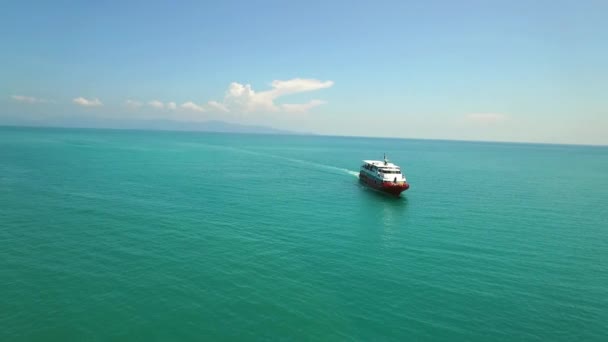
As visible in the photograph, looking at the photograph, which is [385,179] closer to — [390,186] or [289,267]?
[390,186]

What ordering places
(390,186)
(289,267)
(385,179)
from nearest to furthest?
(289,267), (390,186), (385,179)

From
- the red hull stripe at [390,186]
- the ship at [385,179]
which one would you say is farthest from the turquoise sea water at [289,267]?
the ship at [385,179]

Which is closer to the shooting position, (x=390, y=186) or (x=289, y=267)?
(x=289, y=267)

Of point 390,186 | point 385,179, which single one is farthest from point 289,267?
point 385,179

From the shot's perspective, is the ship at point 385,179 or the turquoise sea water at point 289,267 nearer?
the turquoise sea water at point 289,267

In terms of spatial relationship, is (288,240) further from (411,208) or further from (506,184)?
(506,184)

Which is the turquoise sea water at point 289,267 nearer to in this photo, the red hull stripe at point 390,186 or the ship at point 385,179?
the red hull stripe at point 390,186

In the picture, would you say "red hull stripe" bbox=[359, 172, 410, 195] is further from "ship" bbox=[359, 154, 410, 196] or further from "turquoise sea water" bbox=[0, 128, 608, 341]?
"turquoise sea water" bbox=[0, 128, 608, 341]
